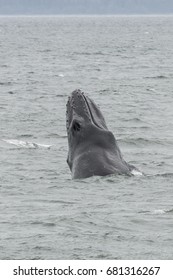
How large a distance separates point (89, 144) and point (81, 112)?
71cm

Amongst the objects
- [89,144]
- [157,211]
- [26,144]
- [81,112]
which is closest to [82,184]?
[89,144]

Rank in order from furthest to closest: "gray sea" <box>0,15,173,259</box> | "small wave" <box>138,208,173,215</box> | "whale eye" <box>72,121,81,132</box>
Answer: "whale eye" <box>72,121,81,132</box>
"small wave" <box>138,208,173,215</box>
"gray sea" <box>0,15,173,259</box>

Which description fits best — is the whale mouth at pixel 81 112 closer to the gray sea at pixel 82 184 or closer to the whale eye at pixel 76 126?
the whale eye at pixel 76 126

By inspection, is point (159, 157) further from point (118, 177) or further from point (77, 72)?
point (77, 72)

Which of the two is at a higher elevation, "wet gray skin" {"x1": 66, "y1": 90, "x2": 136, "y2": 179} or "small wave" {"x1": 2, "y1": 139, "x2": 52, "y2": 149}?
"wet gray skin" {"x1": 66, "y1": 90, "x2": 136, "y2": 179}

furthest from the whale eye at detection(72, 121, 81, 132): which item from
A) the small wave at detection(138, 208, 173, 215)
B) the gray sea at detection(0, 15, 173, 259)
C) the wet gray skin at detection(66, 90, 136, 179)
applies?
the small wave at detection(138, 208, 173, 215)

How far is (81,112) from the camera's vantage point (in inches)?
667

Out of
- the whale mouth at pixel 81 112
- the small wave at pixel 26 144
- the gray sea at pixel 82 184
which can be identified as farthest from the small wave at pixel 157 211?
the small wave at pixel 26 144

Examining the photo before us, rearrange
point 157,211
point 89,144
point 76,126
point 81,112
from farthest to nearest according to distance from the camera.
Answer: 1. point 81,112
2. point 76,126
3. point 89,144
4. point 157,211

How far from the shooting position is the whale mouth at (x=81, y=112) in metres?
16.8

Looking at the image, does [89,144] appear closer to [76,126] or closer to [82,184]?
[76,126]

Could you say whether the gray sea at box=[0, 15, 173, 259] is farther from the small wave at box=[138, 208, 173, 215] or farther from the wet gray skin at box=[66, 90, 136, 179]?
the wet gray skin at box=[66, 90, 136, 179]

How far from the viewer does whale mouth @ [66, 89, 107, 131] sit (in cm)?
1684

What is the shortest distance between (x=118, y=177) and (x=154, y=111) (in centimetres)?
1741
